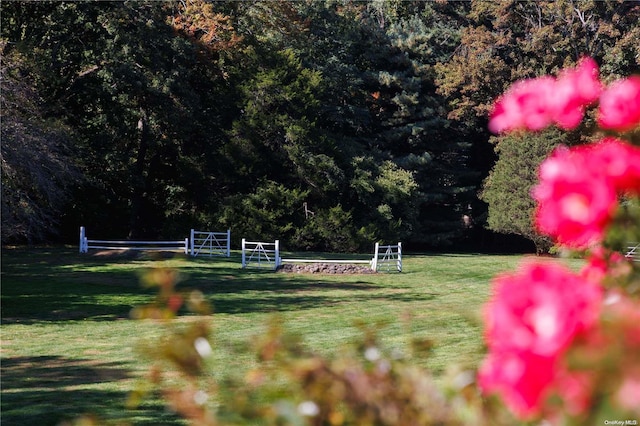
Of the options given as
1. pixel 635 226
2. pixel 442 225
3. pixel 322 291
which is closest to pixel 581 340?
pixel 635 226

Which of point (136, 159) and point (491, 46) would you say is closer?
point (136, 159)

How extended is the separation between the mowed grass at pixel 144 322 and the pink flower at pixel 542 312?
1.72 feet

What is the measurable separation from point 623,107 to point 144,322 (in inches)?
498

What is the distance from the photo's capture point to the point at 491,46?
36.4m

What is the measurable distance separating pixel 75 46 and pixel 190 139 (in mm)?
5520

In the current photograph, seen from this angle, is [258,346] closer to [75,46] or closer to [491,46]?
A: [75,46]

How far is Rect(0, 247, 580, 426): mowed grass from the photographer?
27.3ft

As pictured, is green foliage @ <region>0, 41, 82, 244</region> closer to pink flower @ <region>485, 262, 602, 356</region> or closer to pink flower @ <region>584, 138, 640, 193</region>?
pink flower @ <region>584, 138, 640, 193</region>

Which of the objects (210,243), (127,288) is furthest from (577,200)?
(210,243)

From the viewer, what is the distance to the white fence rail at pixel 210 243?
1107 inches

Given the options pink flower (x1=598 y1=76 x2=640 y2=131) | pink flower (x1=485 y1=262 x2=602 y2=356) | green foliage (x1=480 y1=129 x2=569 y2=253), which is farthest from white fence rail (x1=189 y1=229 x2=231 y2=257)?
pink flower (x1=485 y1=262 x2=602 y2=356)

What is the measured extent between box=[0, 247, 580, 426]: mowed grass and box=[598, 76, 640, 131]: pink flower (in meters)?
0.44

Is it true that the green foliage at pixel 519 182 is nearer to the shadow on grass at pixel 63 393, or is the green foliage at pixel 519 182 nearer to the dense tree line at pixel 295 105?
the dense tree line at pixel 295 105

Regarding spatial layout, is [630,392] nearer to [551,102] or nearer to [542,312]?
[542,312]
